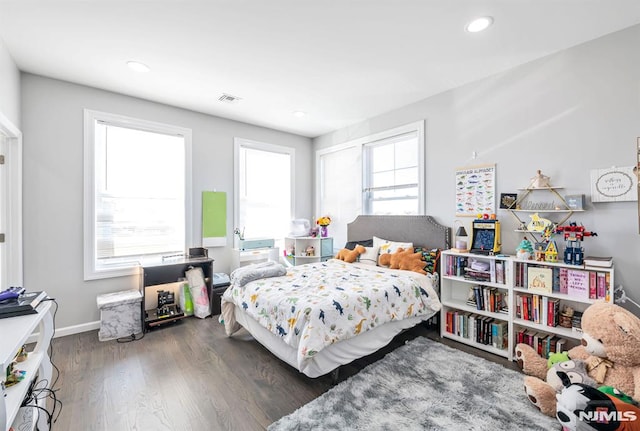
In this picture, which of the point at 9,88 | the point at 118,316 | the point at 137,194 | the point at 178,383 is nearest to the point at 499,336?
the point at 178,383

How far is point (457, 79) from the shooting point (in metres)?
3.06

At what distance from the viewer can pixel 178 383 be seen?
86.1 inches

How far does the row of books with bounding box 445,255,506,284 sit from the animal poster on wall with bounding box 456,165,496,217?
536 mm

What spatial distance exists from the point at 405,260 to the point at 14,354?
2991 mm

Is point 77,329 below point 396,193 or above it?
below

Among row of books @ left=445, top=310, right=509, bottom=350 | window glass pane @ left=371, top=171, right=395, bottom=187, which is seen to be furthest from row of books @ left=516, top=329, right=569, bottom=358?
window glass pane @ left=371, top=171, right=395, bottom=187

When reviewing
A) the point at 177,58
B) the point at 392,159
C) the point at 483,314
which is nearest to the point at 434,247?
the point at 483,314

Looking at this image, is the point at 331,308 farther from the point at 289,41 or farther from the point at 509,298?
the point at 289,41

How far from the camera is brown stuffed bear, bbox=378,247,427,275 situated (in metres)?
3.10

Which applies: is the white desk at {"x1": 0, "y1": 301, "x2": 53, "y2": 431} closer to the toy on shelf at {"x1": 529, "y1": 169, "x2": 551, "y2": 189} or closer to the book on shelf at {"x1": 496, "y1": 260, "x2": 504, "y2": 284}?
the book on shelf at {"x1": 496, "y1": 260, "x2": 504, "y2": 284}

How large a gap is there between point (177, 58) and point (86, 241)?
223 centimetres

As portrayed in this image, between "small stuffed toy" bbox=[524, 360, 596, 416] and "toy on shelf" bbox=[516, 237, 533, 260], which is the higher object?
"toy on shelf" bbox=[516, 237, 533, 260]

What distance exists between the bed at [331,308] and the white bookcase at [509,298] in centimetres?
26

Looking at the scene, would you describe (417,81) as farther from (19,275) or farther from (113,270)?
(19,275)
